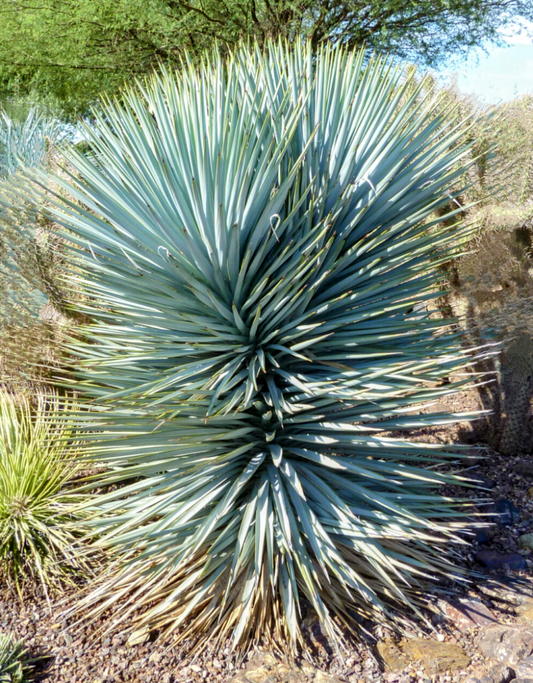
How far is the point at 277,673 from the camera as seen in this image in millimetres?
2857

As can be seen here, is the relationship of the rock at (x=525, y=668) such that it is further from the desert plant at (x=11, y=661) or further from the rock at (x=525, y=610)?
the desert plant at (x=11, y=661)

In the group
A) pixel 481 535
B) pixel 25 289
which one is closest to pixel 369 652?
pixel 481 535

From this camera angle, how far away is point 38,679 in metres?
3.10

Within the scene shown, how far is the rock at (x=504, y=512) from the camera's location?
402 cm

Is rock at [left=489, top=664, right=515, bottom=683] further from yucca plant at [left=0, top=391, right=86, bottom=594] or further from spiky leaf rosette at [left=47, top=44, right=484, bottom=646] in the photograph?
yucca plant at [left=0, top=391, right=86, bottom=594]

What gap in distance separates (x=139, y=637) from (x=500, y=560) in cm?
211

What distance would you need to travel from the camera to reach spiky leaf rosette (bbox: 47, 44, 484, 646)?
2.87 meters

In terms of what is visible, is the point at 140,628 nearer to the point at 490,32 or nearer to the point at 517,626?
the point at 517,626

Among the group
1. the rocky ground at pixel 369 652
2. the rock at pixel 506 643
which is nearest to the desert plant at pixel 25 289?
the rocky ground at pixel 369 652

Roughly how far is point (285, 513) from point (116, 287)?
140cm

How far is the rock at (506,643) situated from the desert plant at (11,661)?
88.5 inches

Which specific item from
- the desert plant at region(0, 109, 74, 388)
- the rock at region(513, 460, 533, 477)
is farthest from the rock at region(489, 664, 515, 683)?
the desert plant at region(0, 109, 74, 388)

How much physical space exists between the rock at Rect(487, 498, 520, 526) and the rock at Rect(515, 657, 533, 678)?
1.22m

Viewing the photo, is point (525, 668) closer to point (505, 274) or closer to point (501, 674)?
point (501, 674)
